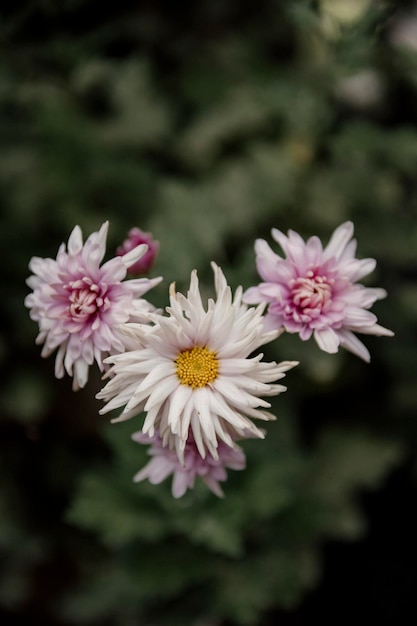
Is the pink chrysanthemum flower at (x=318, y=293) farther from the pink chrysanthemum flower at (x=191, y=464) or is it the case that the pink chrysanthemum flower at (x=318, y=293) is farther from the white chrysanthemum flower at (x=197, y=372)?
the pink chrysanthemum flower at (x=191, y=464)

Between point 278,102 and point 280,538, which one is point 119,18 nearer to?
point 278,102

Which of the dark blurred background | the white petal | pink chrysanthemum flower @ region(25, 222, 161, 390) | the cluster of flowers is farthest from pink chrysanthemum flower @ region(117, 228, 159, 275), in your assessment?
the dark blurred background

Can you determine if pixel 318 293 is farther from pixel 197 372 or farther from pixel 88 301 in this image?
pixel 88 301

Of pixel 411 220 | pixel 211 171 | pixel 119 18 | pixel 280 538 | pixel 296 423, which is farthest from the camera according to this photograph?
pixel 119 18

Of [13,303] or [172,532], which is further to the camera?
[13,303]

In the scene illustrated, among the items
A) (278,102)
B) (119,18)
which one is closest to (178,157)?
(278,102)

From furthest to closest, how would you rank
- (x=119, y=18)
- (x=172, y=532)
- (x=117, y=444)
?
(x=119, y=18) → (x=172, y=532) → (x=117, y=444)

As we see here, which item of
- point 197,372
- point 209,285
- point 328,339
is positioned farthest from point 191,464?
point 209,285

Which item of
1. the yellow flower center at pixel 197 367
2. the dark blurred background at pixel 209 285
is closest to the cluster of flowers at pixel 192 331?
the yellow flower center at pixel 197 367

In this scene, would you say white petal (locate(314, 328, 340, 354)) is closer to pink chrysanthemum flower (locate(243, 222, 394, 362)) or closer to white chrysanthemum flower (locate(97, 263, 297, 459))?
pink chrysanthemum flower (locate(243, 222, 394, 362))
